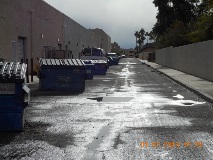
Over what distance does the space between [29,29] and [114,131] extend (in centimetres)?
2584

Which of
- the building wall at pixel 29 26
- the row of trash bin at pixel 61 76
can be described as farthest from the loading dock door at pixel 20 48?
the row of trash bin at pixel 61 76

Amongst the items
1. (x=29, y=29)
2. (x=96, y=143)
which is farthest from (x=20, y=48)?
(x=96, y=143)

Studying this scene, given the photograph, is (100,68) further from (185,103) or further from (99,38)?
(99,38)

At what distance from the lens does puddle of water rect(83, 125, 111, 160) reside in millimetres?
7133

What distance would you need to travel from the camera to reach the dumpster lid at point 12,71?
920 cm

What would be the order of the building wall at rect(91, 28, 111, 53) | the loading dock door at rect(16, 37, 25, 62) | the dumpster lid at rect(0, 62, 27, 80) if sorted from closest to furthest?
the dumpster lid at rect(0, 62, 27, 80) → the loading dock door at rect(16, 37, 25, 62) → the building wall at rect(91, 28, 111, 53)

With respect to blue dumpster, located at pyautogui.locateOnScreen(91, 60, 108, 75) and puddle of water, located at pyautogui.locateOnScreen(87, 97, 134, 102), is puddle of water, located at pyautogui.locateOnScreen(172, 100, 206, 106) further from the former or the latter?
blue dumpster, located at pyautogui.locateOnScreen(91, 60, 108, 75)

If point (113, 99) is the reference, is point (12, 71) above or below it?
above

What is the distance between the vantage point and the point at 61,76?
19.3 m

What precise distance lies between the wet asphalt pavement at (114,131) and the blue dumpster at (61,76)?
3.87 meters

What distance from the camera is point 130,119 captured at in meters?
11.1

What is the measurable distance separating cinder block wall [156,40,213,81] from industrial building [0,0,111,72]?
9.21 m
